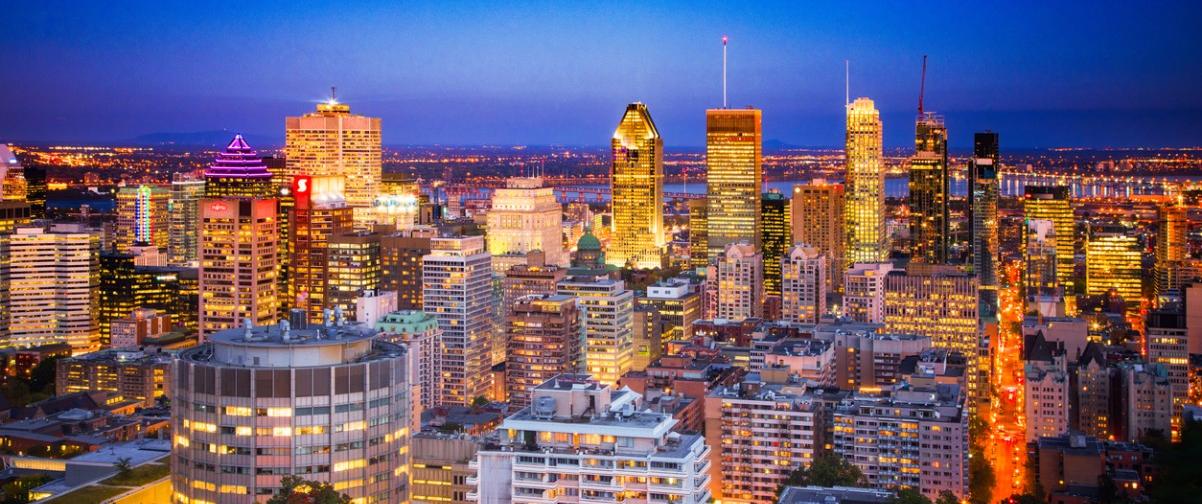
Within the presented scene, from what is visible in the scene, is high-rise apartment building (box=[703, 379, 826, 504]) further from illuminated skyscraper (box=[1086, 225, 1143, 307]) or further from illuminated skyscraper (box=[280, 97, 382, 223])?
illuminated skyscraper (box=[280, 97, 382, 223])

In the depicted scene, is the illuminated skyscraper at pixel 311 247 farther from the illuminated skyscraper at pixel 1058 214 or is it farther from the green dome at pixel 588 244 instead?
the illuminated skyscraper at pixel 1058 214

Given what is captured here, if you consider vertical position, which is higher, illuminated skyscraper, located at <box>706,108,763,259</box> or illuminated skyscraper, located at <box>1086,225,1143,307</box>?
illuminated skyscraper, located at <box>706,108,763,259</box>

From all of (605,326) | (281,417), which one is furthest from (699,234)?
(281,417)

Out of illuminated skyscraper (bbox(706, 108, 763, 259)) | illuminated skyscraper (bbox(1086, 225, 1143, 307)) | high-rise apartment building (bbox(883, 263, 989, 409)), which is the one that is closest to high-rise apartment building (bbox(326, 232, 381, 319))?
high-rise apartment building (bbox(883, 263, 989, 409))

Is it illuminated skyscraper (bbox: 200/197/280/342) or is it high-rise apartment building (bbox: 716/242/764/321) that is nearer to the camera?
illuminated skyscraper (bbox: 200/197/280/342)

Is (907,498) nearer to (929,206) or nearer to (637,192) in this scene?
(929,206)
